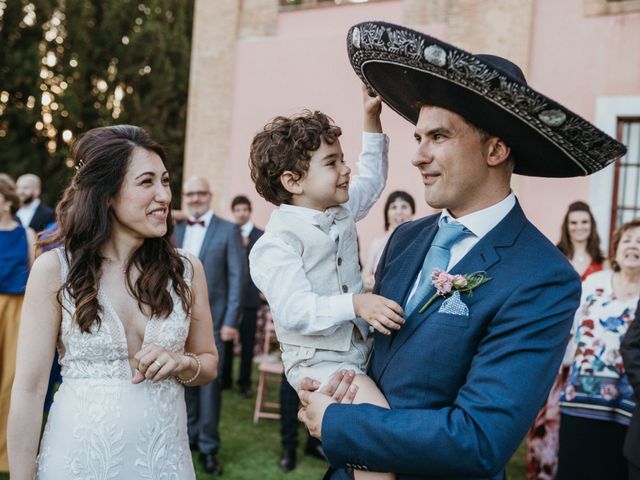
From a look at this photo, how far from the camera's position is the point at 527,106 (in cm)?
183

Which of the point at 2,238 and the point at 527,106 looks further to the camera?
the point at 2,238

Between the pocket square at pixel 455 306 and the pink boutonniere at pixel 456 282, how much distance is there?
16mm

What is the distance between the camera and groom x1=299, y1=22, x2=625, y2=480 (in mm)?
1810

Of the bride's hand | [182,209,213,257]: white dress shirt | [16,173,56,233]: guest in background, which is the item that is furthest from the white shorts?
[16,173,56,233]: guest in background

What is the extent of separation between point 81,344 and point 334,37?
31.7 feet

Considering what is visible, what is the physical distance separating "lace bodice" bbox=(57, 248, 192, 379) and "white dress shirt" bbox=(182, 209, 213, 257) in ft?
12.8

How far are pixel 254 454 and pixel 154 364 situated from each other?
4.20m

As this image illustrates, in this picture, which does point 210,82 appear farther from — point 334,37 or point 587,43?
point 587,43

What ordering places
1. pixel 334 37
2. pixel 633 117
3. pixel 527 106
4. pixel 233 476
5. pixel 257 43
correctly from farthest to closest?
1. pixel 257 43
2. pixel 334 37
3. pixel 633 117
4. pixel 233 476
5. pixel 527 106

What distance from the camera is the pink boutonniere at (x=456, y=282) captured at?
6.43 ft

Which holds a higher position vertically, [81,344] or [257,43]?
[257,43]

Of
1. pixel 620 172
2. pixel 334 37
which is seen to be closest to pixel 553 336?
pixel 620 172

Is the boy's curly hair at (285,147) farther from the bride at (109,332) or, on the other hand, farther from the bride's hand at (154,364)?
the bride's hand at (154,364)

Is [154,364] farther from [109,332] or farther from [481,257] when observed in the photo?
[481,257]
